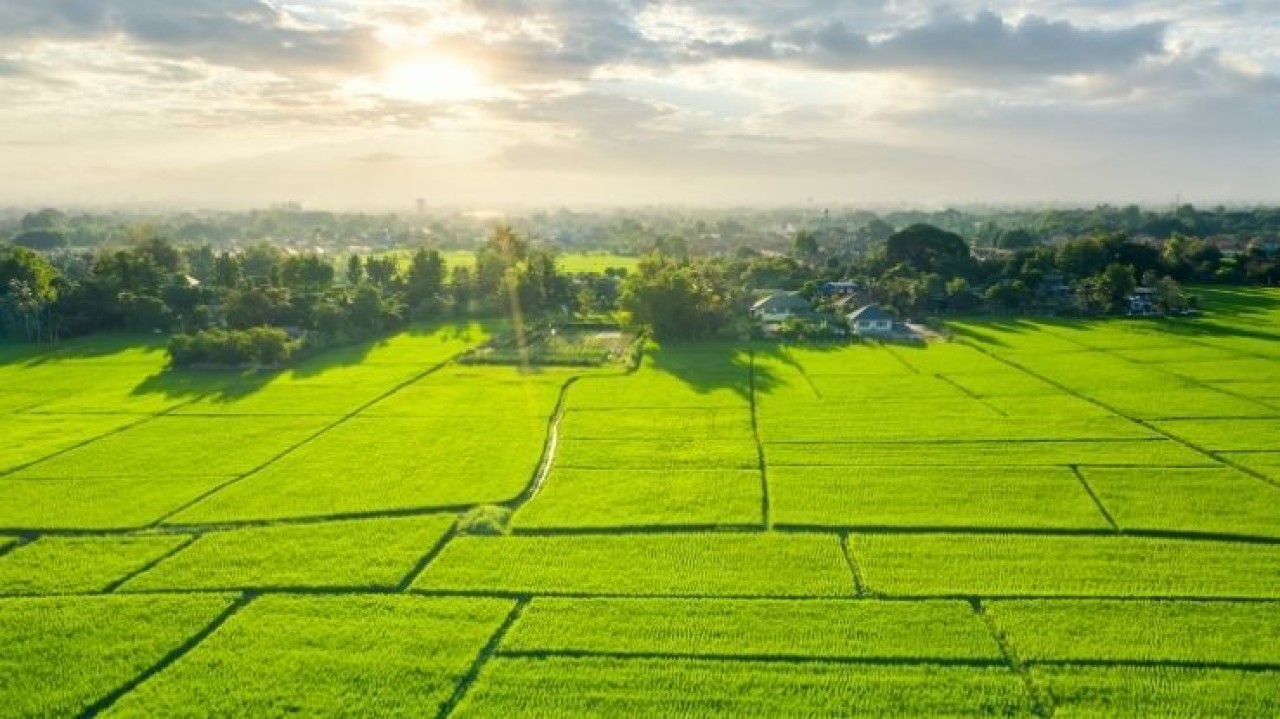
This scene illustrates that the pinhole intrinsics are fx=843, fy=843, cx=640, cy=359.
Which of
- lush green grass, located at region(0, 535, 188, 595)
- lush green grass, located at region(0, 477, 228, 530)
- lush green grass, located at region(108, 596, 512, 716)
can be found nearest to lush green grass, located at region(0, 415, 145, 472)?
lush green grass, located at region(0, 477, 228, 530)

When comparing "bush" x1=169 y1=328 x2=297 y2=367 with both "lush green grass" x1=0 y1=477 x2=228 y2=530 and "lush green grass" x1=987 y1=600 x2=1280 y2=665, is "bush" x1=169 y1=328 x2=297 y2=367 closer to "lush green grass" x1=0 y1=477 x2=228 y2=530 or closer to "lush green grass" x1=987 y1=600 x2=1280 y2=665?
"lush green grass" x1=0 y1=477 x2=228 y2=530

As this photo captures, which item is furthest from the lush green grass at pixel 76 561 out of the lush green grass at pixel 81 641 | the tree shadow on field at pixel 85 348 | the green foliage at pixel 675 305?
the green foliage at pixel 675 305

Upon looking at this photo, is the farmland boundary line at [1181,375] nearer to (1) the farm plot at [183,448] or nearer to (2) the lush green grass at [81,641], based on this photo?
(1) the farm plot at [183,448]

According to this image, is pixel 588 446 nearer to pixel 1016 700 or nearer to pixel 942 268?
pixel 1016 700

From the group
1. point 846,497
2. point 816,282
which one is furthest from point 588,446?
point 816,282

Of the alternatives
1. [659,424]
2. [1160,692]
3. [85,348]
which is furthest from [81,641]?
[85,348]

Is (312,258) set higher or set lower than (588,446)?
higher
